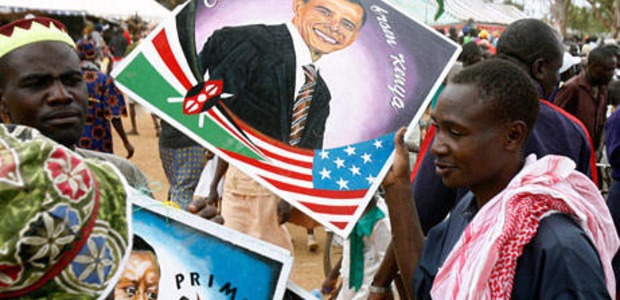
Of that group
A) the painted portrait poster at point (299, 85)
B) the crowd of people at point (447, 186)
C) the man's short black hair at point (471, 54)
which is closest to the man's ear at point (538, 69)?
the crowd of people at point (447, 186)

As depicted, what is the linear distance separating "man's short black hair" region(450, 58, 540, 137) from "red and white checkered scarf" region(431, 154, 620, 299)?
186 millimetres

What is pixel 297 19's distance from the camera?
106 inches

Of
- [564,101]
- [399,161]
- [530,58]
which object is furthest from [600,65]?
[399,161]

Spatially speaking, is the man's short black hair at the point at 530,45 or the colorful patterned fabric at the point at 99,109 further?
the colorful patterned fabric at the point at 99,109

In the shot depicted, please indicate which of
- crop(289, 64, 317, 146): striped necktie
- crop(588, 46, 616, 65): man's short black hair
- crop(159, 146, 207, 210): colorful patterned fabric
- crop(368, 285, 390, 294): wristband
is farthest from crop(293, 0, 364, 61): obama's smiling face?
crop(588, 46, 616, 65): man's short black hair

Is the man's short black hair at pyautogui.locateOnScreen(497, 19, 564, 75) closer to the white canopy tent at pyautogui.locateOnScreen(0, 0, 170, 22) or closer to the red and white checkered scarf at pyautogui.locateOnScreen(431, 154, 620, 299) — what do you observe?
the red and white checkered scarf at pyautogui.locateOnScreen(431, 154, 620, 299)

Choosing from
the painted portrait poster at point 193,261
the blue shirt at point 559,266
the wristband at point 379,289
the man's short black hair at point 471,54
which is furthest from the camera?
the man's short black hair at point 471,54

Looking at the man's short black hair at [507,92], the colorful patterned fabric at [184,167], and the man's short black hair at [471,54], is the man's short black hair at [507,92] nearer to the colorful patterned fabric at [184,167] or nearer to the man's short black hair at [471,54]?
the man's short black hair at [471,54]

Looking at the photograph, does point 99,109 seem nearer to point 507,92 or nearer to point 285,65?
point 285,65

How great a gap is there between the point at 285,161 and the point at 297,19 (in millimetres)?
508

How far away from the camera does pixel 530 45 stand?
308cm

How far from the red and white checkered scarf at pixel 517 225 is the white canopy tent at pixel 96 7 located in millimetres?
15675

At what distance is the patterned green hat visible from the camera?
49.9 inches

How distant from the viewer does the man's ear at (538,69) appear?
3088 mm
